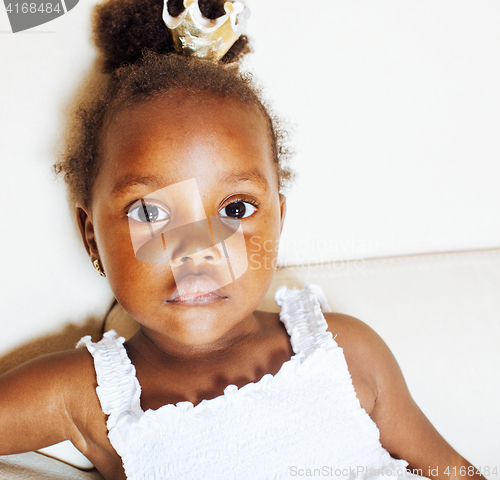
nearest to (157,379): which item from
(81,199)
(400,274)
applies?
(81,199)

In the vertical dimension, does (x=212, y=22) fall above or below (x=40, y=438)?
above

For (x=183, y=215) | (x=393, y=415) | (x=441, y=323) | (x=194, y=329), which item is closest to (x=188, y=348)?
(x=194, y=329)

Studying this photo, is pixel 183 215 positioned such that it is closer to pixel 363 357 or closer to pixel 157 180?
pixel 157 180

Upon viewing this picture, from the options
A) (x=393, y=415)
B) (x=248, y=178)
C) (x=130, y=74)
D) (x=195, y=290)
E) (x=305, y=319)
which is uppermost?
(x=130, y=74)

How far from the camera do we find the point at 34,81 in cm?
65

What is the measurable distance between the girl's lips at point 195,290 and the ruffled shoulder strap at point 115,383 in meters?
0.15

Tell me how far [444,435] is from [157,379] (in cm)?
48

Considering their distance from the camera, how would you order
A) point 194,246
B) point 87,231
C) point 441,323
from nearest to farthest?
1. point 194,246
2. point 87,231
3. point 441,323

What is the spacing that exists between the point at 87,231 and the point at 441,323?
594mm

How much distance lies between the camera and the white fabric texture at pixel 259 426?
558mm

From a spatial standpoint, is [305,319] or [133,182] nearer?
[133,182]

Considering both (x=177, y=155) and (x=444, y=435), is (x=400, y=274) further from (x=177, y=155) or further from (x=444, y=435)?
(x=177, y=155)

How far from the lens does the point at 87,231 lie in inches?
26.0

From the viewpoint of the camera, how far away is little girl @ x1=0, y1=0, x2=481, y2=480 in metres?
0.55
